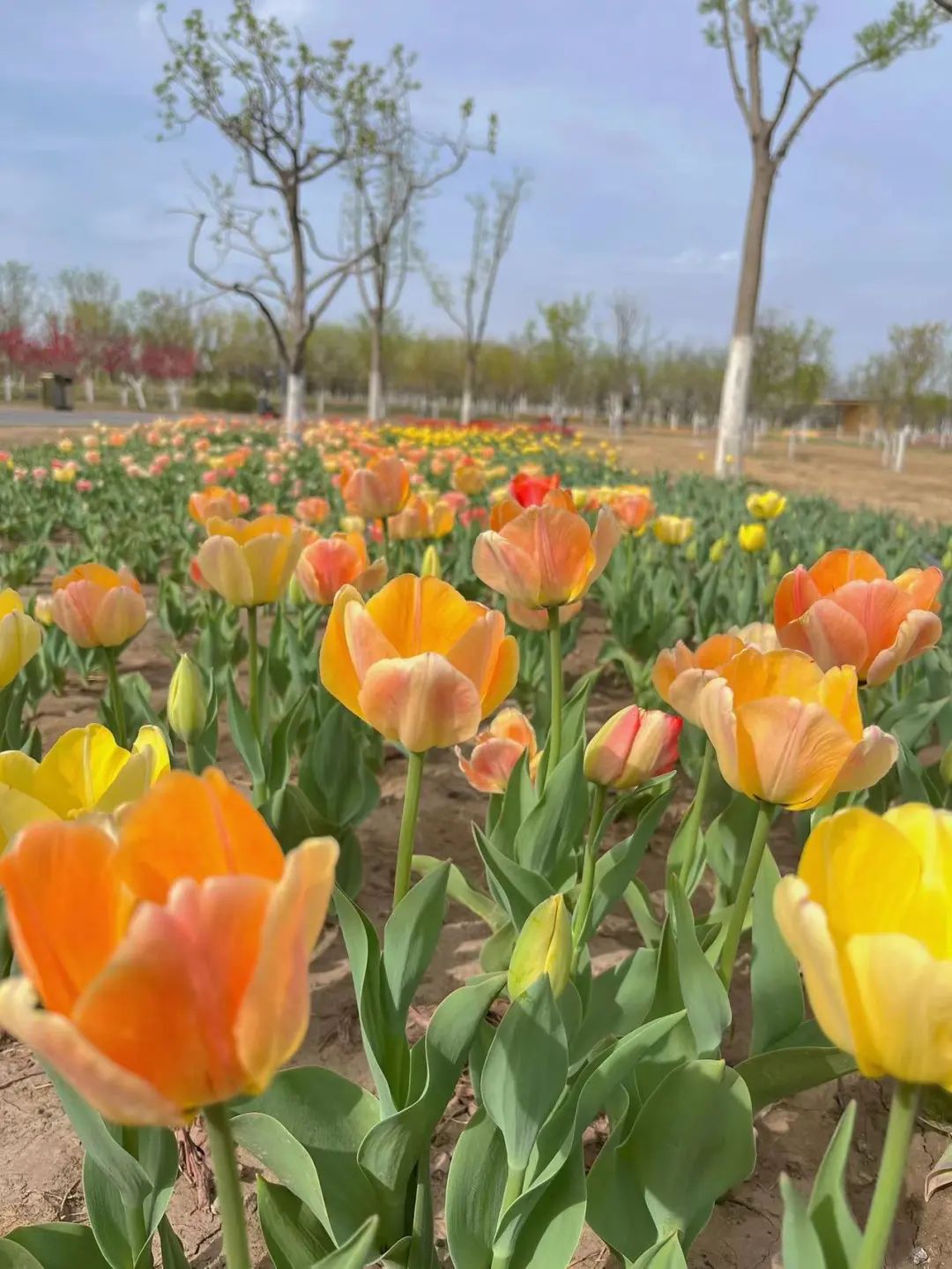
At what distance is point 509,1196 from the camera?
0.91 m

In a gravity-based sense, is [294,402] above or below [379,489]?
above

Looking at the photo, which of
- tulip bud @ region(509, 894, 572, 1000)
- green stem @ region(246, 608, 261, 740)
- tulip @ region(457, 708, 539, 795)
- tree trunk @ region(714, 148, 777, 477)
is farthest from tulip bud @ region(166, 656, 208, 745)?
tree trunk @ region(714, 148, 777, 477)

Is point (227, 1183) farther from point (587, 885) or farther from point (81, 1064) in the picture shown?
point (587, 885)

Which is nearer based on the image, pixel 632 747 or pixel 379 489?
pixel 632 747

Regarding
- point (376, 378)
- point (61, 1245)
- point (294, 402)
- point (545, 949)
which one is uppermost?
point (376, 378)

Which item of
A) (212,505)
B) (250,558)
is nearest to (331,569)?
(250,558)

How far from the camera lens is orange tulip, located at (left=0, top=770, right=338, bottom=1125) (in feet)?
1.46

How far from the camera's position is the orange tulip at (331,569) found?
186 centimetres

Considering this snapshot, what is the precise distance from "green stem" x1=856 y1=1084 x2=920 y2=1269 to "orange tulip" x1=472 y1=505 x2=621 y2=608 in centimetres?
90

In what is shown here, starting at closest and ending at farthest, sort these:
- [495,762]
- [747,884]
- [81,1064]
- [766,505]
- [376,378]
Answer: [81,1064], [747,884], [495,762], [766,505], [376,378]

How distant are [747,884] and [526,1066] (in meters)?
0.37

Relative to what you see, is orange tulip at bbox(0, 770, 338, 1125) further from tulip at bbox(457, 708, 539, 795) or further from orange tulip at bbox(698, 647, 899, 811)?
tulip at bbox(457, 708, 539, 795)

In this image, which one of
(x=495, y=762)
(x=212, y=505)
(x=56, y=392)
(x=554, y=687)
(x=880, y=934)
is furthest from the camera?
(x=56, y=392)

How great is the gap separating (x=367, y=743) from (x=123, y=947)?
74.8 inches
